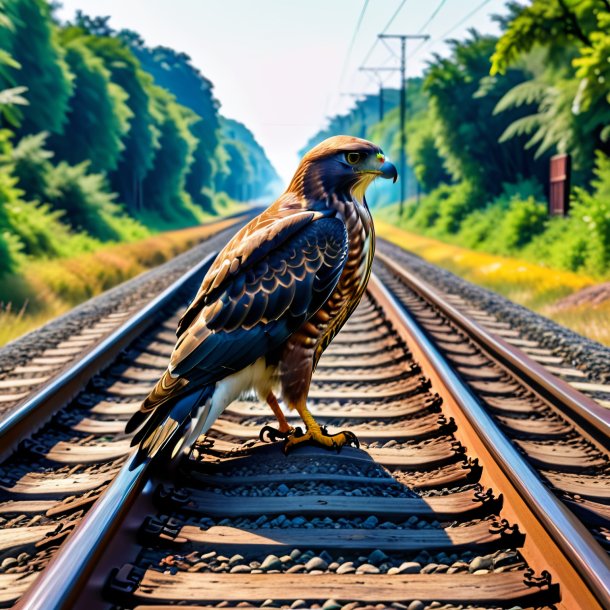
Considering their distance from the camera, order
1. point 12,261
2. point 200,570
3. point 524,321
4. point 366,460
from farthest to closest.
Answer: point 12,261, point 524,321, point 366,460, point 200,570

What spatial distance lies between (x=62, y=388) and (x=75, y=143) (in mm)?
21999

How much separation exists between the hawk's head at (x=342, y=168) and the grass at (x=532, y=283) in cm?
545

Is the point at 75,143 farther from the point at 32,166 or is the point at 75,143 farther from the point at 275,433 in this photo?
the point at 275,433

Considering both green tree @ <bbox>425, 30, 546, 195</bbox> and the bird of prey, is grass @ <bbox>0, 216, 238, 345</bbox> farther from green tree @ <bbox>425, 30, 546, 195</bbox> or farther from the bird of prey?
green tree @ <bbox>425, 30, 546, 195</bbox>

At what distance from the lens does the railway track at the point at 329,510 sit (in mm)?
2352

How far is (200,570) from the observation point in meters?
2.55

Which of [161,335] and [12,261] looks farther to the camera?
[12,261]

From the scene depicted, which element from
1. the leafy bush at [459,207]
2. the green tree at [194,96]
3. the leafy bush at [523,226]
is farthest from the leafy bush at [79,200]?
the green tree at [194,96]

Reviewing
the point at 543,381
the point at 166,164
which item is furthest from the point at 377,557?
the point at 166,164

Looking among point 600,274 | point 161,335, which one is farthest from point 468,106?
point 161,335

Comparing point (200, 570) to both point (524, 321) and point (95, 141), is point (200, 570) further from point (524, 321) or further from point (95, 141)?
point (95, 141)

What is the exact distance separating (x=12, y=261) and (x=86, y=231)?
9275mm

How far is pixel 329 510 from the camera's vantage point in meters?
2.91

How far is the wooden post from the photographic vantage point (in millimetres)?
17203
